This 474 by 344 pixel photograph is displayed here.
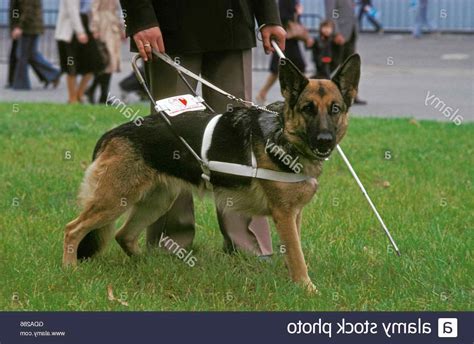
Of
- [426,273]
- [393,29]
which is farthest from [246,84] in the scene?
[393,29]

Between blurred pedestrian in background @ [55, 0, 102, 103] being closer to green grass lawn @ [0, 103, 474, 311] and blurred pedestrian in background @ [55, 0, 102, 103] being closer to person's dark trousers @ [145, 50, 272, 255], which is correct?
green grass lawn @ [0, 103, 474, 311]

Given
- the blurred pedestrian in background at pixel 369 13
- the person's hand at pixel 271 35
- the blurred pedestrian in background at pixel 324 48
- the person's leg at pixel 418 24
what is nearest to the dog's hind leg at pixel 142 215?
the person's hand at pixel 271 35

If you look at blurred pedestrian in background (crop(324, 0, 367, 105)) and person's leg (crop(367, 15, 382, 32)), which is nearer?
blurred pedestrian in background (crop(324, 0, 367, 105))

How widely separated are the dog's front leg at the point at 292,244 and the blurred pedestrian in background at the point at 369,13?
2349 centimetres

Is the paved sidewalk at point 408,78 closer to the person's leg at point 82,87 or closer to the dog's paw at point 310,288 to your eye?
the person's leg at point 82,87

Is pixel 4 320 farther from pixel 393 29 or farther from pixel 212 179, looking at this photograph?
pixel 393 29

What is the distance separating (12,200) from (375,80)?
546 inches

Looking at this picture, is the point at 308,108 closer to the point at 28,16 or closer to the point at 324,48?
the point at 324,48

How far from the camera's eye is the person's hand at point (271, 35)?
7211 mm

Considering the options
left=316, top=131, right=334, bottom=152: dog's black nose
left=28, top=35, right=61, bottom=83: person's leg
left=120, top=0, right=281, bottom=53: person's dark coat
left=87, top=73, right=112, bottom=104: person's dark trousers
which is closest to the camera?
left=316, top=131, right=334, bottom=152: dog's black nose

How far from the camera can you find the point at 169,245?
735 cm

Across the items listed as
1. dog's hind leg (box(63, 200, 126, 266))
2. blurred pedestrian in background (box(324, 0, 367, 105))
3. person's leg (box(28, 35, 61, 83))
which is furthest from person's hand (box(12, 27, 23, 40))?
dog's hind leg (box(63, 200, 126, 266))

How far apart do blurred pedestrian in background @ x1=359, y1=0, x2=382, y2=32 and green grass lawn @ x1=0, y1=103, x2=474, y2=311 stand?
745 inches

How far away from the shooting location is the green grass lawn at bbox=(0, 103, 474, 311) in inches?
247
